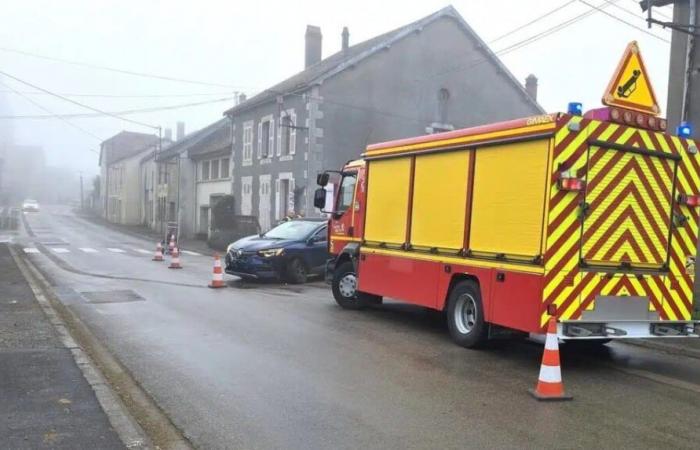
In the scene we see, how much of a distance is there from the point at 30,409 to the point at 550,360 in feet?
14.5

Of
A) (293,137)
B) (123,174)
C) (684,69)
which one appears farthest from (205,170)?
(684,69)

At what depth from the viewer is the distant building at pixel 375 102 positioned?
88.8 ft

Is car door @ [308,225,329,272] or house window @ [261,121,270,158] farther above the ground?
house window @ [261,121,270,158]

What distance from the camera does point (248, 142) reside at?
111 ft

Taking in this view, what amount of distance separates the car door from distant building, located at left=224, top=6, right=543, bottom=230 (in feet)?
35.2

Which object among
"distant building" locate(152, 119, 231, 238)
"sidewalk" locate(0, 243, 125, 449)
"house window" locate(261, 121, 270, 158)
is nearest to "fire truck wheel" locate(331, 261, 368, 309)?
"sidewalk" locate(0, 243, 125, 449)

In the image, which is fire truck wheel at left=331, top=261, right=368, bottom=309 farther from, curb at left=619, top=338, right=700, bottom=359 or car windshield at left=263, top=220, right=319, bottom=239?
car windshield at left=263, top=220, right=319, bottom=239

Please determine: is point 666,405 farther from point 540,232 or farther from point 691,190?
point 691,190

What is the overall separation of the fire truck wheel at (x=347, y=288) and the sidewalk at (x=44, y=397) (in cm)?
480

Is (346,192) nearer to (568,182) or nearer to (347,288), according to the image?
(347,288)

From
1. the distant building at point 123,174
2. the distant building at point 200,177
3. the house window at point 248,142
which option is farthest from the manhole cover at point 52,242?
the distant building at point 123,174

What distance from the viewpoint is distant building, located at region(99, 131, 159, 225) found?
2438 inches

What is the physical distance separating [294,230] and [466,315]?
8.80 metres

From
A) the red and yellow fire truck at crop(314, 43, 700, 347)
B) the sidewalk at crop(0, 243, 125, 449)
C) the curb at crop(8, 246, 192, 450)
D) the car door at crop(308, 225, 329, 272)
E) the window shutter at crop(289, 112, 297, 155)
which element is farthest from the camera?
the window shutter at crop(289, 112, 297, 155)
